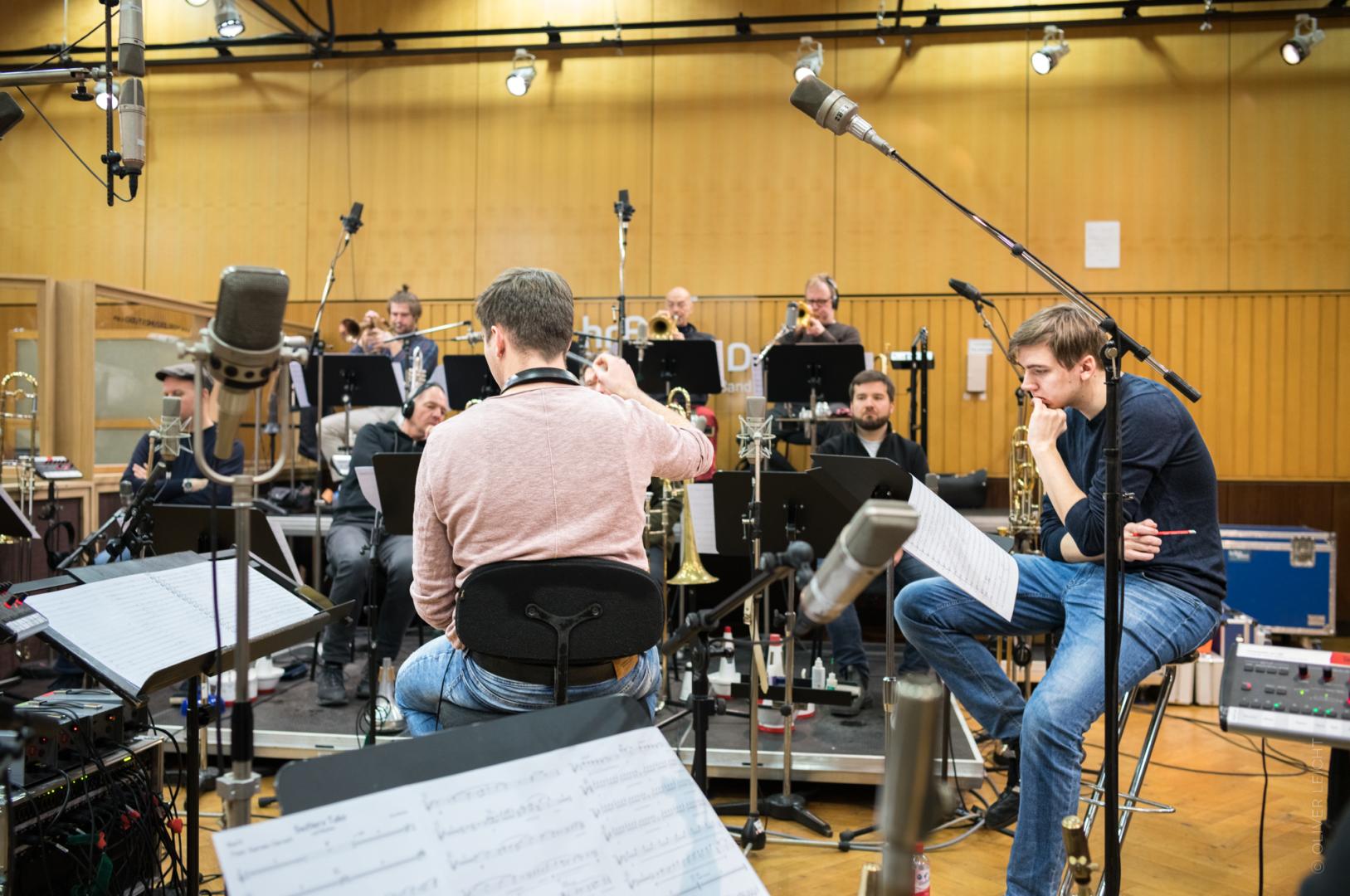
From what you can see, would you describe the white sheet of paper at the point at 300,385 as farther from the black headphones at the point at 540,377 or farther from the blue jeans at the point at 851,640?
the black headphones at the point at 540,377

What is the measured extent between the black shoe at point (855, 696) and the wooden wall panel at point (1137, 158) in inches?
200

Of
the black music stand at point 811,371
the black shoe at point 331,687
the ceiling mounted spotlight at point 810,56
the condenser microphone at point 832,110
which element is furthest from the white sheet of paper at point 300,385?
the condenser microphone at point 832,110

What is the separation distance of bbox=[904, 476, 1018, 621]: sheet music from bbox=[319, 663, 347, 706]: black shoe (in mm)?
3158

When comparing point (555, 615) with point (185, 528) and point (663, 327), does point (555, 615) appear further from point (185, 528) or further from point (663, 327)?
point (663, 327)

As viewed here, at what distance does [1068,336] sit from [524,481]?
1.65 m

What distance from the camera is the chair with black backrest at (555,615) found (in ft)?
7.52

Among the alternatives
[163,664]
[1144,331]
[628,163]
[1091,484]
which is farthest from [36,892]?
[1144,331]

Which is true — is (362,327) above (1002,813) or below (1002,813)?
above

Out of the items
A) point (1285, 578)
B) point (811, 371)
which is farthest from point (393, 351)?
point (1285, 578)

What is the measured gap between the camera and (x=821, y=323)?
7.32 meters

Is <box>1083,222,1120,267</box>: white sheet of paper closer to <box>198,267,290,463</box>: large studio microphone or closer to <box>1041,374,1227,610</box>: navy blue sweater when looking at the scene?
<box>1041,374,1227,610</box>: navy blue sweater

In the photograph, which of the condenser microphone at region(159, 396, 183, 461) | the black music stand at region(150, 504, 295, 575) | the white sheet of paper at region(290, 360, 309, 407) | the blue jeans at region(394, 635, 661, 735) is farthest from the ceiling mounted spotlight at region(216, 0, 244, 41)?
the blue jeans at region(394, 635, 661, 735)

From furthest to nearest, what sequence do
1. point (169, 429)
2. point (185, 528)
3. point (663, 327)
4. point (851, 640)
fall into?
point (663, 327)
point (851, 640)
point (169, 429)
point (185, 528)

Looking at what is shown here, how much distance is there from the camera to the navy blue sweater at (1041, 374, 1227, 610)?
285 centimetres
